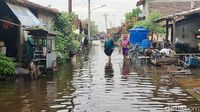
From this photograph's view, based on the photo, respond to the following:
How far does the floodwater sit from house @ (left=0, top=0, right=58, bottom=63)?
3280 millimetres

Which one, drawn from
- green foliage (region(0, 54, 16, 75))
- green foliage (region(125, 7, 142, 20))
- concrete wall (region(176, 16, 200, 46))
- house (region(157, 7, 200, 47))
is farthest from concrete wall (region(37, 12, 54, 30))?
green foliage (region(125, 7, 142, 20))

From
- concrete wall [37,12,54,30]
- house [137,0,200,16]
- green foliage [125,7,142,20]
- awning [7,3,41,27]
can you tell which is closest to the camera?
awning [7,3,41,27]

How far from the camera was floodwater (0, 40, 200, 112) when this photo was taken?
436 inches

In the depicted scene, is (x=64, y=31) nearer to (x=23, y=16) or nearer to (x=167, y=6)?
(x=23, y=16)

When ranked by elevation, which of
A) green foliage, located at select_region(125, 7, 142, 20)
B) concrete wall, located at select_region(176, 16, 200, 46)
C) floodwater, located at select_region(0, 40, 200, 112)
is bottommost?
floodwater, located at select_region(0, 40, 200, 112)

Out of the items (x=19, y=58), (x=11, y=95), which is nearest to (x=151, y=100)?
(x=11, y=95)

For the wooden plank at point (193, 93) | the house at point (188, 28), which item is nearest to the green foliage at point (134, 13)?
the house at point (188, 28)

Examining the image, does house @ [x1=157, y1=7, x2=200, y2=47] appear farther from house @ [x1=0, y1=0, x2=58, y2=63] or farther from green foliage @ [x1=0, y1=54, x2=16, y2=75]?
green foliage @ [x1=0, y1=54, x2=16, y2=75]

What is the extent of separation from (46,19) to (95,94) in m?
16.5

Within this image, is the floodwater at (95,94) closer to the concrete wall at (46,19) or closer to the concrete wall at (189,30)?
the concrete wall at (46,19)

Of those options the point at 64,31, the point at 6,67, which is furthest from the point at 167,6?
the point at 6,67

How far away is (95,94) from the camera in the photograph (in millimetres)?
13445

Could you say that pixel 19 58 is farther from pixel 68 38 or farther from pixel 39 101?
pixel 68 38

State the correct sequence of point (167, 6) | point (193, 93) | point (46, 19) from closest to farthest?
point (193, 93) → point (46, 19) → point (167, 6)
